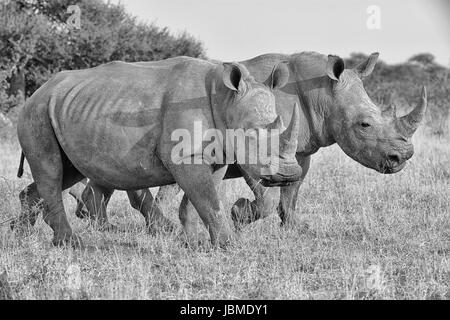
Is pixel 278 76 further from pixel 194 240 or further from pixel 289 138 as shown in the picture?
pixel 194 240

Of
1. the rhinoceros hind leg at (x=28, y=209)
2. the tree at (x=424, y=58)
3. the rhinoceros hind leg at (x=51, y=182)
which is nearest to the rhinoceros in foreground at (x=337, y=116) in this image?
the rhinoceros hind leg at (x=51, y=182)

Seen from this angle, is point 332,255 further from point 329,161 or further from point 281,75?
point 329,161

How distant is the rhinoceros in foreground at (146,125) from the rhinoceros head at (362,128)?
94cm

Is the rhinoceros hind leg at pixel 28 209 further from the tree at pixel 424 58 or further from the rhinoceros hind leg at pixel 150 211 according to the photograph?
the tree at pixel 424 58

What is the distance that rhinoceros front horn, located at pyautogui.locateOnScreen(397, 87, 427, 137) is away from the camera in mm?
7234

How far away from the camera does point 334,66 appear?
7055 millimetres

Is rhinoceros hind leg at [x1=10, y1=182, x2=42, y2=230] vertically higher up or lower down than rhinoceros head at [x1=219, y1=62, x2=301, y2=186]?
lower down

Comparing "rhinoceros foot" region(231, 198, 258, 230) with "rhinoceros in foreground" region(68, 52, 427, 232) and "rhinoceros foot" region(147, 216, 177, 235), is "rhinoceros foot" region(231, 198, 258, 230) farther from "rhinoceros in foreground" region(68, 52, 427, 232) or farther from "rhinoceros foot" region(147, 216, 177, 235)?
"rhinoceros foot" region(147, 216, 177, 235)

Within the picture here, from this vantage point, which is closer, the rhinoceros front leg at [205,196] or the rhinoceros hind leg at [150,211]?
the rhinoceros front leg at [205,196]

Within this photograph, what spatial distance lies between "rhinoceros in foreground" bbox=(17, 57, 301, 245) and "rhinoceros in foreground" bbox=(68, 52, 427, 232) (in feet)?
2.43

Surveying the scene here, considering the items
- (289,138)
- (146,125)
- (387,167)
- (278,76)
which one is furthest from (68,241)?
(387,167)

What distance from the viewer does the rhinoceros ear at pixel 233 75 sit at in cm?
612

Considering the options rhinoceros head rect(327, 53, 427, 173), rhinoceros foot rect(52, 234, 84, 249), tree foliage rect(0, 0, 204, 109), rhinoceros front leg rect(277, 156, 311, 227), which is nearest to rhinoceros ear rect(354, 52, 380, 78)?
rhinoceros head rect(327, 53, 427, 173)
